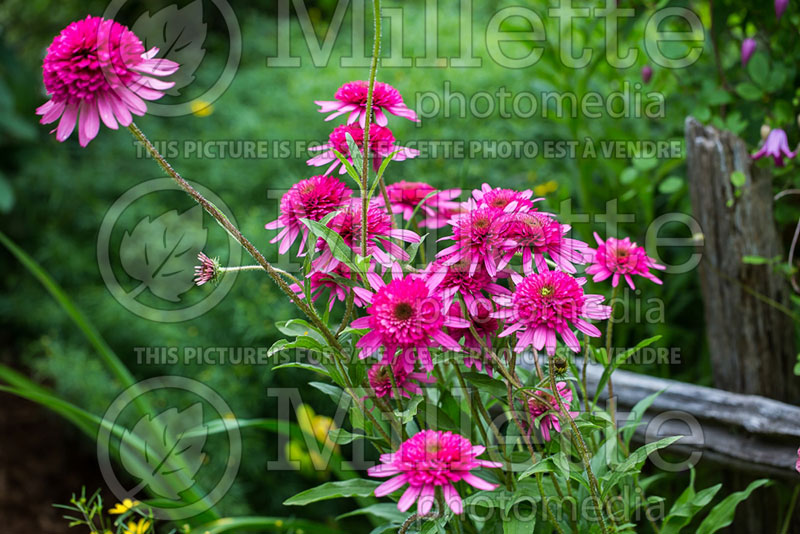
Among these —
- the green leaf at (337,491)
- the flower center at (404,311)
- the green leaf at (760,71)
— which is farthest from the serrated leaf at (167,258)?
the green leaf at (760,71)

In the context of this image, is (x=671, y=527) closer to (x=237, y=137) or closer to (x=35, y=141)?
(x=237, y=137)

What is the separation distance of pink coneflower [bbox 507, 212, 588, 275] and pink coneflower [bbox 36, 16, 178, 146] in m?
0.40

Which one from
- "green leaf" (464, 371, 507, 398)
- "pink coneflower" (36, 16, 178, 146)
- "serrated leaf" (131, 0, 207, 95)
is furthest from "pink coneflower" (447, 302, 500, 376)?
"serrated leaf" (131, 0, 207, 95)

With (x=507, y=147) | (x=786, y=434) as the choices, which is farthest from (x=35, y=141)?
(x=786, y=434)

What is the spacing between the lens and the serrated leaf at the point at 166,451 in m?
1.36

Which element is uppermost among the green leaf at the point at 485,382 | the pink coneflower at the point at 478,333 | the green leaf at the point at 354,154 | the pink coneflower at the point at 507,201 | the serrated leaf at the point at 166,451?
the green leaf at the point at 354,154

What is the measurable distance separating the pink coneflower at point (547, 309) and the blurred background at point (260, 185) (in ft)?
2.70

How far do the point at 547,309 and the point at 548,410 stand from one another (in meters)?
0.17

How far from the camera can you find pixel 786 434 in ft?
4.04

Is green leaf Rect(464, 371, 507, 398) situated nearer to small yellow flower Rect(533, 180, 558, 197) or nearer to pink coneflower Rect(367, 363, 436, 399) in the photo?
pink coneflower Rect(367, 363, 436, 399)

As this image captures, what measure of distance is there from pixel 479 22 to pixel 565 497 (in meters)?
2.53

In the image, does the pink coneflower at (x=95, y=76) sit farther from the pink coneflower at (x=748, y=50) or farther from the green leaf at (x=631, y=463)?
the pink coneflower at (x=748, y=50)

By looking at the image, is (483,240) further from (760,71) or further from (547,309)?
(760,71)

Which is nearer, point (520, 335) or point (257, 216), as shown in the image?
point (520, 335)
